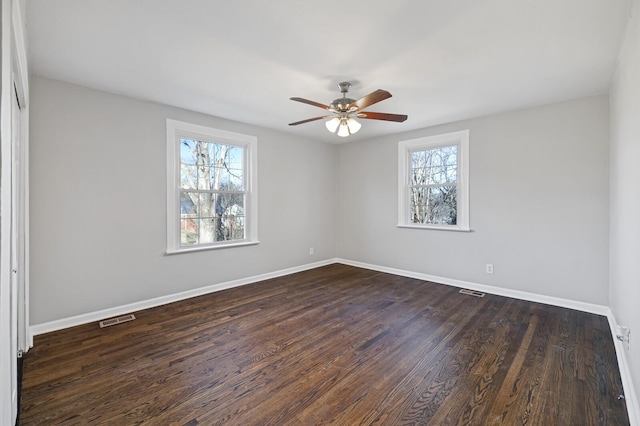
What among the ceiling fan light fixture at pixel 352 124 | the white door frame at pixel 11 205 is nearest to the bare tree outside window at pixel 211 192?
the white door frame at pixel 11 205

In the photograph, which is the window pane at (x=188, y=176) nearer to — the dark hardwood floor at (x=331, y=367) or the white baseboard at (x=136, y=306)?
the white baseboard at (x=136, y=306)

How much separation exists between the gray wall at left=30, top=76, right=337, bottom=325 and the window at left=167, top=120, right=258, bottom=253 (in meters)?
0.12

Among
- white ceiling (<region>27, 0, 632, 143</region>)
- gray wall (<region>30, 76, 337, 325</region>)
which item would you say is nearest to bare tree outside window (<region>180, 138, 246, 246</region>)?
gray wall (<region>30, 76, 337, 325</region>)

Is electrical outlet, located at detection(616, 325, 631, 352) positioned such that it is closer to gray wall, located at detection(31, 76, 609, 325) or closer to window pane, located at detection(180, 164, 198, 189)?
gray wall, located at detection(31, 76, 609, 325)

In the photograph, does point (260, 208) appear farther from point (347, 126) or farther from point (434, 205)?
point (434, 205)

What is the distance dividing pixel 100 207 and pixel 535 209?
508 centimetres

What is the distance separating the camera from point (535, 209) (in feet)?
12.0

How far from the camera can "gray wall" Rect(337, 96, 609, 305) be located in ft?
10.8

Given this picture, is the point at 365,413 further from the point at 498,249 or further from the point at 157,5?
the point at 498,249

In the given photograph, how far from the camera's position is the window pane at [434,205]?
448cm

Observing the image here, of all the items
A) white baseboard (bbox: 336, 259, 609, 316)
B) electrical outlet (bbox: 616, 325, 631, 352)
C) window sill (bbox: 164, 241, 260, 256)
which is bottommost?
white baseboard (bbox: 336, 259, 609, 316)

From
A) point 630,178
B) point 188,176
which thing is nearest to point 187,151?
point 188,176

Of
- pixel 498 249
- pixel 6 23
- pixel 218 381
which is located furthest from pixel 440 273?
pixel 6 23

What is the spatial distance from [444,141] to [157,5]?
3900 mm
